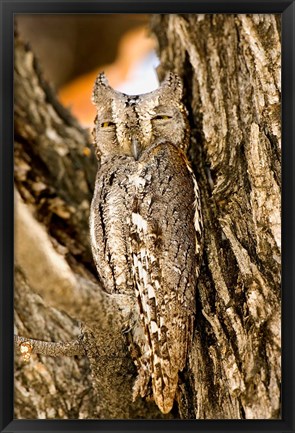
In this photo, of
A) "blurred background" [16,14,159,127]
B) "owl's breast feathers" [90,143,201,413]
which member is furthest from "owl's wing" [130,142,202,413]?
"blurred background" [16,14,159,127]

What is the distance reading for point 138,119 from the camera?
5.35ft

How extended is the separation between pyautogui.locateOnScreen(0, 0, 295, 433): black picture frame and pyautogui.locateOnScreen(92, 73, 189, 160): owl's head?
10.2 inches

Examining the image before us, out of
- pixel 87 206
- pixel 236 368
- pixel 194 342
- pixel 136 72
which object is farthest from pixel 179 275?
pixel 136 72

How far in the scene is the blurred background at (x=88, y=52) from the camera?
1.90 meters

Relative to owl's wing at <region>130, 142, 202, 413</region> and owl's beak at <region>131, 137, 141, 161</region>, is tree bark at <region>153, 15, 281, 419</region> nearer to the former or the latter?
owl's wing at <region>130, 142, 202, 413</region>

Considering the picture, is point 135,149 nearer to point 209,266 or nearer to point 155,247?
point 155,247

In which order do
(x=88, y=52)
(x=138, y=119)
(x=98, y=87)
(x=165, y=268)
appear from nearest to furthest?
1. (x=165, y=268)
2. (x=138, y=119)
3. (x=98, y=87)
4. (x=88, y=52)

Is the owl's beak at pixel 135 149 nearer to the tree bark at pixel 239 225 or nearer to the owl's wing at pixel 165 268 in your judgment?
the owl's wing at pixel 165 268

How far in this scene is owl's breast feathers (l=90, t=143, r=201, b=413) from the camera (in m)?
1.50

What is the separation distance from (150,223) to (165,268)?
0.15 metres

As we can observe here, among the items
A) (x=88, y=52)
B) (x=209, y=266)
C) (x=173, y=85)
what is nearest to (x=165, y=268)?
(x=209, y=266)

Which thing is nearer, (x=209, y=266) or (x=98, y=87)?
(x=209, y=266)
